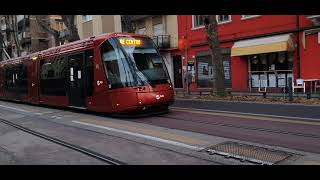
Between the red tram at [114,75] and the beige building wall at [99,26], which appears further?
the beige building wall at [99,26]

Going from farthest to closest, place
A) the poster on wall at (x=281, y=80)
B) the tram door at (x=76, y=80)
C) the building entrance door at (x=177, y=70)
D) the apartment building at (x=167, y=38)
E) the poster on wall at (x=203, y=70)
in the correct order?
the building entrance door at (x=177, y=70)
the apartment building at (x=167, y=38)
the poster on wall at (x=203, y=70)
the poster on wall at (x=281, y=80)
the tram door at (x=76, y=80)

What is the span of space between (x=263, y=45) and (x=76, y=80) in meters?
11.8

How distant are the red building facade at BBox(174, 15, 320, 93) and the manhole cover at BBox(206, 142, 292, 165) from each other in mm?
12503

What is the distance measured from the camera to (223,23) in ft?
87.9

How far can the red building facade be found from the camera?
2233 cm

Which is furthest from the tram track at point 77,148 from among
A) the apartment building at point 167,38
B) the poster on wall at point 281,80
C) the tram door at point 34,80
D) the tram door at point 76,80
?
the apartment building at point 167,38

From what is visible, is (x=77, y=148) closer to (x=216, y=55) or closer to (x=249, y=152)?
(x=249, y=152)

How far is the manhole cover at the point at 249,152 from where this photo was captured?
7046 mm

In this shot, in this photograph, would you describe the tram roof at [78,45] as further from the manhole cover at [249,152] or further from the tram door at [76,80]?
the manhole cover at [249,152]

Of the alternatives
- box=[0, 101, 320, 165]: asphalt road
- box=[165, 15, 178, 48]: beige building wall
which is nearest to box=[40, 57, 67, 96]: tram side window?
box=[0, 101, 320, 165]: asphalt road

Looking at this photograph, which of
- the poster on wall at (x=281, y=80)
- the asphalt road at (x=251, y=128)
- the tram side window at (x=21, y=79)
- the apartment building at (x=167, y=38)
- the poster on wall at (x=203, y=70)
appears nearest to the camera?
the asphalt road at (x=251, y=128)

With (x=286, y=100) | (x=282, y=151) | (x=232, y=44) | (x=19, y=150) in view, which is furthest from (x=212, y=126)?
(x=232, y=44)

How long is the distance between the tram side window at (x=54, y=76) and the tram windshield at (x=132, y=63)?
402 centimetres
